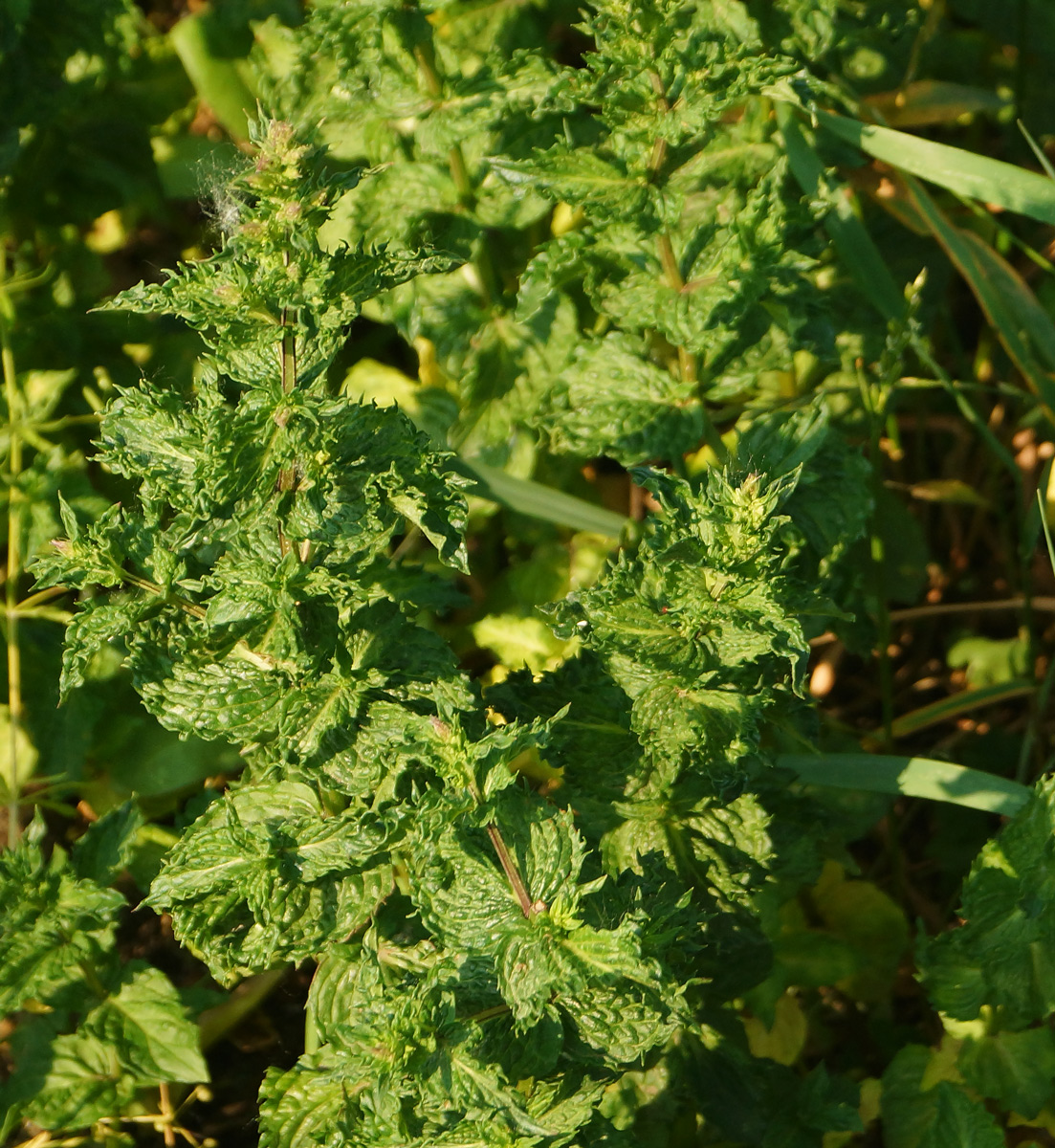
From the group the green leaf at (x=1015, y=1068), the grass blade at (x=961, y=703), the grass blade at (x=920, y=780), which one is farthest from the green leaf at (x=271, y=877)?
the grass blade at (x=961, y=703)

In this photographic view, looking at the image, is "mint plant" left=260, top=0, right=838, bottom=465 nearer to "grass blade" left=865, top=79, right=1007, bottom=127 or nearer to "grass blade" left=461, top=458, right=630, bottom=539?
"grass blade" left=461, top=458, right=630, bottom=539

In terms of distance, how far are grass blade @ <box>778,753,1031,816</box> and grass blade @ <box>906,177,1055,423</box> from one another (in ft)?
2.70

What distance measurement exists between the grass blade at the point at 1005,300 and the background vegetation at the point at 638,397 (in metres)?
0.01

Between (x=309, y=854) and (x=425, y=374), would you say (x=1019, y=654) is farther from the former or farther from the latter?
(x=309, y=854)

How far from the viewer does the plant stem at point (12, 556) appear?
2.31 metres

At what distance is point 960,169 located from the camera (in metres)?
1.96

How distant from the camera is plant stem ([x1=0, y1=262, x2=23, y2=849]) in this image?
2.31 meters

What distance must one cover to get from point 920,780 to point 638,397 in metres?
0.71

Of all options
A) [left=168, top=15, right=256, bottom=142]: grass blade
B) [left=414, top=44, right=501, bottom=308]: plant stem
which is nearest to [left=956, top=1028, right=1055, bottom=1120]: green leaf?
[left=414, top=44, right=501, bottom=308]: plant stem

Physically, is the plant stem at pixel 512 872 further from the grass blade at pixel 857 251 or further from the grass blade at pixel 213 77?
the grass blade at pixel 213 77

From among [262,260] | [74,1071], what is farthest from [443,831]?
[74,1071]

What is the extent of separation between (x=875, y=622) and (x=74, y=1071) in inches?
64.2

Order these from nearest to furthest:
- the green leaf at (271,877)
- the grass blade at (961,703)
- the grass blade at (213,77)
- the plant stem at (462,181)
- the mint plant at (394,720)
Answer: the mint plant at (394,720) → the green leaf at (271,877) → the plant stem at (462,181) → the grass blade at (961,703) → the grass blade at (213,77)

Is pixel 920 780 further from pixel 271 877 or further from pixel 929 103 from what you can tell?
pixel 929 103
